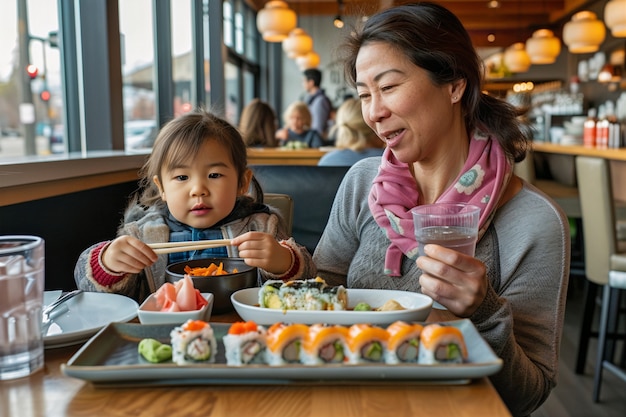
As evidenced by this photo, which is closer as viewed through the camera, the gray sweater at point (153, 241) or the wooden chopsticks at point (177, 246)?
the wooden chopsticks at point (177, 246)

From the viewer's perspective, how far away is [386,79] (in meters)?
1.46

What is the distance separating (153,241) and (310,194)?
3.60ft

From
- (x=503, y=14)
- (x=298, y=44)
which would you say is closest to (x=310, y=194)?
(x=298, y=44)

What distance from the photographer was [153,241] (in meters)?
1.75

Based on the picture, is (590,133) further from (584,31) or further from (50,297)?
(50,297)

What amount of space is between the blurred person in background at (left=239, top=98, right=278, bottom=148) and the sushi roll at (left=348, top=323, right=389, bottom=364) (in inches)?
217

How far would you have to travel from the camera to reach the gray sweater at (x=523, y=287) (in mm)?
1185

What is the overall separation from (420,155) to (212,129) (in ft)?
2.08

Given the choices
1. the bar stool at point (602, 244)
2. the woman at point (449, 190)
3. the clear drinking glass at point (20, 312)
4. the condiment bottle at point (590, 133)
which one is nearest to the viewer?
the clear drinking glass at point (20, 312)

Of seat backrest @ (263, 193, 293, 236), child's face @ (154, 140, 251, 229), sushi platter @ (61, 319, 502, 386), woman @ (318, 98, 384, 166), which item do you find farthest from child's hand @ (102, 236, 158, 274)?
woman @ (318, 98, 384, 166)

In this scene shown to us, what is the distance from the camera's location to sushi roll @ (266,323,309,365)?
0.84m

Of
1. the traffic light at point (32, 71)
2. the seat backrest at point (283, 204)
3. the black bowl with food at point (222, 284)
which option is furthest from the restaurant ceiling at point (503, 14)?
the black bowl with food at point (222, 284)

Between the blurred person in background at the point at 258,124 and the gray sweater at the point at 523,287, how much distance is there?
488 cm

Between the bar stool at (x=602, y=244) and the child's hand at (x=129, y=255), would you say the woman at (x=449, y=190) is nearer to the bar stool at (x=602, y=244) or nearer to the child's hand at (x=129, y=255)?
the child's hand at (x=129, y=255)
